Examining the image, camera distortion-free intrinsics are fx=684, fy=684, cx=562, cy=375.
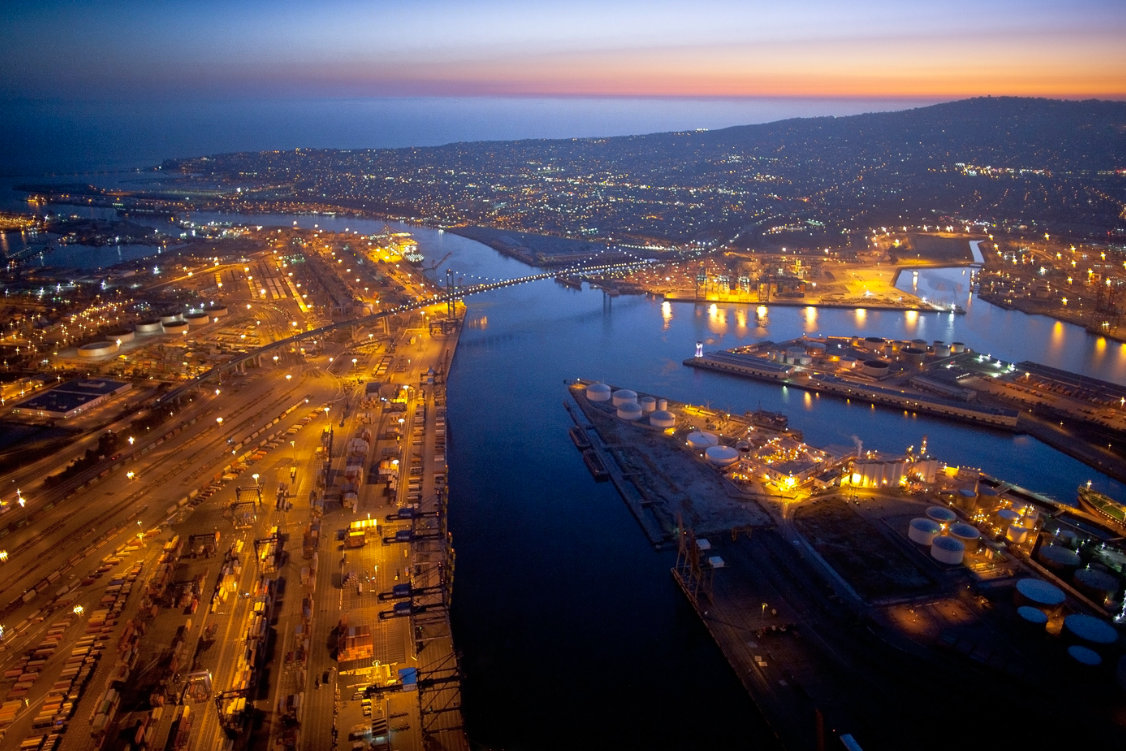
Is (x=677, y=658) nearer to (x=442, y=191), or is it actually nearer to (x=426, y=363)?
(x=426, y=363)

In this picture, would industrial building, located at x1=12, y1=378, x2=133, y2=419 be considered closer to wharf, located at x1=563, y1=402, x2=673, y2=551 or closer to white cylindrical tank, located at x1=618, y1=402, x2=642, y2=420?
wharf, located at x1=563, y1=402, x2=673, y2=551

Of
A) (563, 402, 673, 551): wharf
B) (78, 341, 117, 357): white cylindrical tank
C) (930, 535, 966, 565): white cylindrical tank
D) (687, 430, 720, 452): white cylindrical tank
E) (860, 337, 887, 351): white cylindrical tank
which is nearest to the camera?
(930, 535, 966, 565): white cylindrical tank

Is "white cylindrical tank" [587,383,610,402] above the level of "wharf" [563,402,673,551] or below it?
above

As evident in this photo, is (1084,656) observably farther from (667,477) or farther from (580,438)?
(580,438)

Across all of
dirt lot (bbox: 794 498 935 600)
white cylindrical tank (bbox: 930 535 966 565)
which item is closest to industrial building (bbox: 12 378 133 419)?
dirt lot (bbox: 794 498 935 600)

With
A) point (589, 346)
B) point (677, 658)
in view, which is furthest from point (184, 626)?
point (589, 346)

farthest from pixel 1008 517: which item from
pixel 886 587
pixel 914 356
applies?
pixel 914 356
